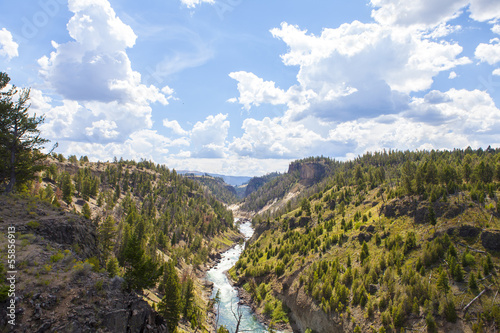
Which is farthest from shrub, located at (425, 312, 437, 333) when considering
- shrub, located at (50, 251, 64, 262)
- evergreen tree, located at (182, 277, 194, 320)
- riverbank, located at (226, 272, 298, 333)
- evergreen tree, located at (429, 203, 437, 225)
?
shrub, located at (50, 251, 64, 262)

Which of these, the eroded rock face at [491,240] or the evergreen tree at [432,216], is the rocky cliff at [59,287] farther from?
the evergreen tree at [432,216]

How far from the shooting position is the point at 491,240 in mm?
49781

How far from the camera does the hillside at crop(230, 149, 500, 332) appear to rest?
1775 inches

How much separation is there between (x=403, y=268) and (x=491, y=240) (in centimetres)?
1758

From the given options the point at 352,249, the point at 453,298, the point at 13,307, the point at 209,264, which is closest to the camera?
the point at 13,307

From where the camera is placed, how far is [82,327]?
1875cm

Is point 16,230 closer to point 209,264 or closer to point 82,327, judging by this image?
point 82,327

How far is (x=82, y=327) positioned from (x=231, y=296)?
2909 inches

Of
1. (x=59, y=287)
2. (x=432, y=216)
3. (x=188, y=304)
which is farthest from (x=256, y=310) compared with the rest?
(x=59, y=287)

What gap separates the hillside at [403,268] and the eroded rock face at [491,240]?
0.51ft

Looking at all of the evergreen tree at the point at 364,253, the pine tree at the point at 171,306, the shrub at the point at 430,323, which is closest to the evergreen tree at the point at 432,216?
the evergreen tree at the point at 364,253

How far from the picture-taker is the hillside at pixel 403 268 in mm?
45088

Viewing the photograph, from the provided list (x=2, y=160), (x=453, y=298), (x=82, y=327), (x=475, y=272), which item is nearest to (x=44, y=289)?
(x=82, y=327)

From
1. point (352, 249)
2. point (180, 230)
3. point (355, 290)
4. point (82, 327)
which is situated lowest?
point (180, 230)
